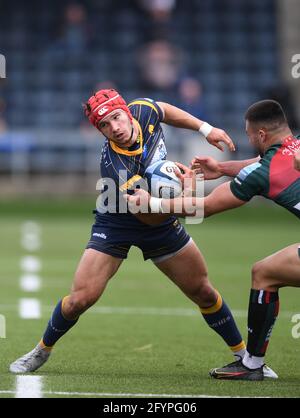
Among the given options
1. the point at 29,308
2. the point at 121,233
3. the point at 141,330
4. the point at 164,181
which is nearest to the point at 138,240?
the point at 121,233

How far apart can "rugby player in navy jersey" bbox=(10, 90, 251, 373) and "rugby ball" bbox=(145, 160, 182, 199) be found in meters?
0.13

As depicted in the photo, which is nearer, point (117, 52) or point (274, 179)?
point (274, 179)

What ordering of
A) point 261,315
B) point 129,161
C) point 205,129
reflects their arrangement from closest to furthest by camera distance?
point 261,315, point 129,161, point 205,129

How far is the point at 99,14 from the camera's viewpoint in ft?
94.5

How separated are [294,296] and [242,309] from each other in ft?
4.43

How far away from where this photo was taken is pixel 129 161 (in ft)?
24.8

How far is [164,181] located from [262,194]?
2.36 ft

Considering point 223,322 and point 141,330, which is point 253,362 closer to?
point 223,322

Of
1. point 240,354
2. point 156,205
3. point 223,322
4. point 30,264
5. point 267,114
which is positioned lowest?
point 30,264

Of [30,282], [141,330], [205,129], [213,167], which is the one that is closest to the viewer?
[213,167]

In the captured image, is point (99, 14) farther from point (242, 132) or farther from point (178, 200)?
point (178, 200)

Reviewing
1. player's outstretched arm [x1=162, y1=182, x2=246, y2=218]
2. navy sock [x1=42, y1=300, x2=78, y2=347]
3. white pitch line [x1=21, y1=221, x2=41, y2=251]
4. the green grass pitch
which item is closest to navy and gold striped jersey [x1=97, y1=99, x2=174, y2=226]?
player's outstretched arm [x1=162, y1=182, x2=246, y2=218]

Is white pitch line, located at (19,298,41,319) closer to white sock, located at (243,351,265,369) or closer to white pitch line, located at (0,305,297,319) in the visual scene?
white pitch line, located at (0,305,297,319)

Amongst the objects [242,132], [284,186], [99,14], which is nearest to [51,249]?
[242,132]
